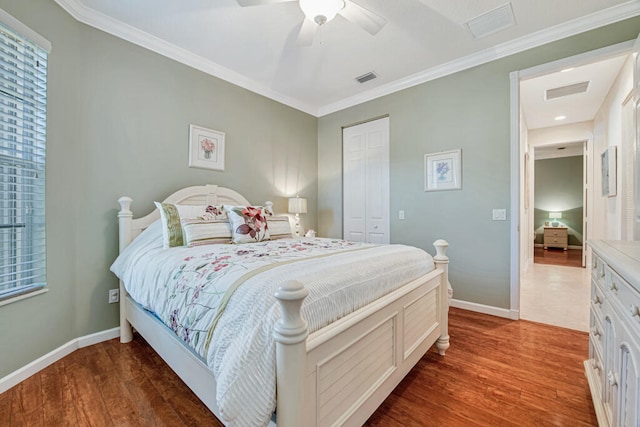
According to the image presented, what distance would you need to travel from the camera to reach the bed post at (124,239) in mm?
2242

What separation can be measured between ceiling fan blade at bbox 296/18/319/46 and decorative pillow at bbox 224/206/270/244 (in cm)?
153

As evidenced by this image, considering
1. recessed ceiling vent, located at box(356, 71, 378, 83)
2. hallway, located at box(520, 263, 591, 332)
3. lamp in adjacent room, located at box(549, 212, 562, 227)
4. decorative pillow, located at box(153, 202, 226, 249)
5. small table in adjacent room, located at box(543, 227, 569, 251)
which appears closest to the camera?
decorative pillow, located at box(153, 202, 226, 249)

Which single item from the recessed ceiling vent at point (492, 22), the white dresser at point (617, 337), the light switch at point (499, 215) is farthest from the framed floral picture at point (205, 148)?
the white dresser at point (617, 337)

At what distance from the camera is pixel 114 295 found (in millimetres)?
2342

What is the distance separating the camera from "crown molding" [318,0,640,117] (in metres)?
2.21

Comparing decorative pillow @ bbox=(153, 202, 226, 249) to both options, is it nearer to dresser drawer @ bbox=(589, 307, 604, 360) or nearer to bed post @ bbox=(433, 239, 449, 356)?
bed post @ bbox=(433, 239, 449, 356)

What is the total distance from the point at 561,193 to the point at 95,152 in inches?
400

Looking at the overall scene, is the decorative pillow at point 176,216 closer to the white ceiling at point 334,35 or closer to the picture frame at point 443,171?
the white ceiling at point 334,35

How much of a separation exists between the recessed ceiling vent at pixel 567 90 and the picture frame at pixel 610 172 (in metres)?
0.85

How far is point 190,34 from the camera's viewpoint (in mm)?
2551

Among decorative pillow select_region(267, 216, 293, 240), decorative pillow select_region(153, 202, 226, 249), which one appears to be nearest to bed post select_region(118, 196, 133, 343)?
decorative pillow select_region(153, 202, 226, 249)

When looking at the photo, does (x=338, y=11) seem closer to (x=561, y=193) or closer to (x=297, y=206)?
(x=297, y=206)

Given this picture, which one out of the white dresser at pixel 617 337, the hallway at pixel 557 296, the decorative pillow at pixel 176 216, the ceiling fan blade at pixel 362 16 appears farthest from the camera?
the hallway at pixel 557 296

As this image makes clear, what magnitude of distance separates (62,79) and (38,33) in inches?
11.5
